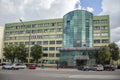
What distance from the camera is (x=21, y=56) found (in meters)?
87.2

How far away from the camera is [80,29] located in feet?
285

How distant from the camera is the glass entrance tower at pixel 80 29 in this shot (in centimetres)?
8700

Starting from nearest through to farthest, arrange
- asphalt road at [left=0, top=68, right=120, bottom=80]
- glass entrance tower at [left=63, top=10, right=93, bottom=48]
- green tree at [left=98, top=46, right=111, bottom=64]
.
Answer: asphalt road at [left=0, top=68, right=120, bottom=80], green tree at [left=98, top=46, right=111, bottom=64], glass entrance tower at [left=63, top=10, right=93, bottom=48]

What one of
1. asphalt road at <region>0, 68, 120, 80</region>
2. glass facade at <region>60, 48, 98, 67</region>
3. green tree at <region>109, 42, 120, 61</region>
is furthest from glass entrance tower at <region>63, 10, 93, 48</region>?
asphalt road at <region>0, 68, 120, 80</region>

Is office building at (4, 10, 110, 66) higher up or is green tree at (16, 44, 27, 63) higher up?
office building at (4, 10, 110, 66)

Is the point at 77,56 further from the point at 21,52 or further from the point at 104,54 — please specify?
the point at 21,52

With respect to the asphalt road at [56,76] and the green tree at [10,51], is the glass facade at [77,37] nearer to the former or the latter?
the green tree at [10,51]

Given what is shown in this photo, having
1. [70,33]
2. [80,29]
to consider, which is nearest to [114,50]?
[80,29]

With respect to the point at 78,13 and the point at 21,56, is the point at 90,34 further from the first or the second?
the point at 21,56

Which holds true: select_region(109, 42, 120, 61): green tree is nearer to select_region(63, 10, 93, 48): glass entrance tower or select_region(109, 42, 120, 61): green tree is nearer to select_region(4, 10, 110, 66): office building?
select_region(4, 10, 110, 66): office building

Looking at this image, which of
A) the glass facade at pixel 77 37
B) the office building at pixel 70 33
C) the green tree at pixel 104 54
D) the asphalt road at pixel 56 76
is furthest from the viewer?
the office building at pixel 70 33

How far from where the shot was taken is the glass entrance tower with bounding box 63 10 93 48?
87.0 metres

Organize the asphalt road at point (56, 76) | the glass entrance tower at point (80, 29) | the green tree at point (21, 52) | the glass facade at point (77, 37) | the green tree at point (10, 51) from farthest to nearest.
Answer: the glass entrance tower at point (80, 29) < the green tree at point (21, 52) < the green tree at point (10, 51) < the glass facade at point (77, 37) < the asphalt road at point (56, 76)

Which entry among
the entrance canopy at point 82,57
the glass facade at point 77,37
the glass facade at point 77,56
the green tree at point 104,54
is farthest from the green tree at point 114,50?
the entrance canopy at point 82,57
